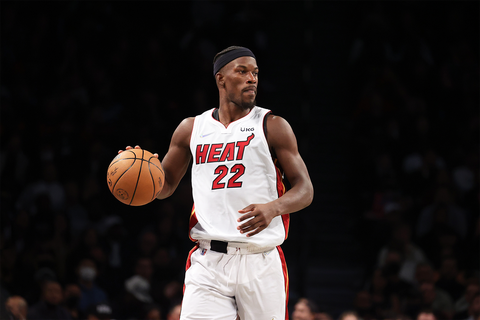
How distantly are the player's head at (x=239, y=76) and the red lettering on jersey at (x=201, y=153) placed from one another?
14.4 inches

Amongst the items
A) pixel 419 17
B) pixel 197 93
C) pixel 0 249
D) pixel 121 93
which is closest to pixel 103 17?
pixel 121 93

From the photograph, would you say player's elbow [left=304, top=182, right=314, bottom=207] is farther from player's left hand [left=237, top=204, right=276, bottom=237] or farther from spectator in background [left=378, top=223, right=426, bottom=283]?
spectator in background [left=378, top=223, right=426, bottom=283]

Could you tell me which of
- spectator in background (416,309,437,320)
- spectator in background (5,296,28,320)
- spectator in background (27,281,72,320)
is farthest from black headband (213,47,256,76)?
spectator in background (416,309,437,320)

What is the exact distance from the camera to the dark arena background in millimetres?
7539

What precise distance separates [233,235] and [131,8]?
26.3ft

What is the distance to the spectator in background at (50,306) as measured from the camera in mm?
6520

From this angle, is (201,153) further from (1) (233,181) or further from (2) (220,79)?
(2) (220,79)

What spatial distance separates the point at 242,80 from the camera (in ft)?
12.8

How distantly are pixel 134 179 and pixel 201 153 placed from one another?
18.5 inches

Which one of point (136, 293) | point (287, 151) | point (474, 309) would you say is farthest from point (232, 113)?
point (474, 309)

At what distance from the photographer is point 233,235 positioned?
11.8ft

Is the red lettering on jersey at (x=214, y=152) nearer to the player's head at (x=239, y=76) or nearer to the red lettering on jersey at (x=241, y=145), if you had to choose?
the red lettering on jersey at (x=241, y=145)

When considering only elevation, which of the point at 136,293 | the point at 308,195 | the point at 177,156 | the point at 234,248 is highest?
the point at 177,156

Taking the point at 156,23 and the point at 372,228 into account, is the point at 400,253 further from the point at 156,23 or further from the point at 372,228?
the point at 156,23
